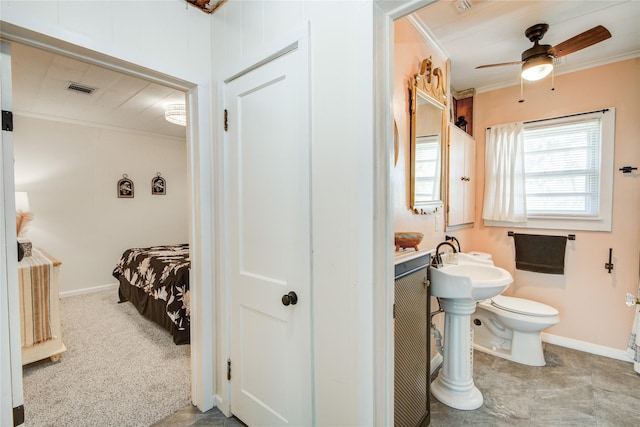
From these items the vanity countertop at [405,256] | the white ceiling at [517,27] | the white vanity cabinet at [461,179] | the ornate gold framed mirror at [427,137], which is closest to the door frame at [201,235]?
the vanity countertop at [405,256]

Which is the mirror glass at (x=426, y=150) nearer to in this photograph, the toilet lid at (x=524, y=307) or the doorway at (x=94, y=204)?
the toilet lid at (x=524, y=307)

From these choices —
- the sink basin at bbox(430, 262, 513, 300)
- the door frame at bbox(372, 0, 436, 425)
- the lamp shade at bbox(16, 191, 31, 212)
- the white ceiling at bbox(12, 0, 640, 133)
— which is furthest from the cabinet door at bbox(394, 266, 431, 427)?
the lamp shade at bbox(16, 191, 31, 212)

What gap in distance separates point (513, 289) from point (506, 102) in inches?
75.1

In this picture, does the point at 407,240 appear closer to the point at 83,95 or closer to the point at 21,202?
the point at 83,95

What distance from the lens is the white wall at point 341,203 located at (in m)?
1.12

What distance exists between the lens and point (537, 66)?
2.17 metres

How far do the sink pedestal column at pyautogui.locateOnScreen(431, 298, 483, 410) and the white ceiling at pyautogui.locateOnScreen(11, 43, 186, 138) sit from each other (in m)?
2.93

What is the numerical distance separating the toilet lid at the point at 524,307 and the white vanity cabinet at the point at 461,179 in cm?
75

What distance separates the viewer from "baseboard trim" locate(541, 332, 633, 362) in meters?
2.52

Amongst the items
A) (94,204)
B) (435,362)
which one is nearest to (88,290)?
(94,204)

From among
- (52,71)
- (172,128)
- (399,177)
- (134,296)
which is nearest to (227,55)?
(399,177)

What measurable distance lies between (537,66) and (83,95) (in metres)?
4.43

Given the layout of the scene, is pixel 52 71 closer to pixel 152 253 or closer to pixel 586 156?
pixel 152 253

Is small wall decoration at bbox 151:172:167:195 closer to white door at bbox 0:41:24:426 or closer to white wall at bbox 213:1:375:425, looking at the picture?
white door at bbox 0:41:24:426
